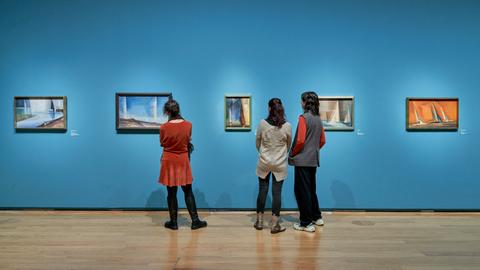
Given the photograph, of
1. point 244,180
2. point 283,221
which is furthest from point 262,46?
point 283,221

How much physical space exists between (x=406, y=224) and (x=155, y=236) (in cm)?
321

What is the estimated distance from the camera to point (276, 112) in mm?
3645

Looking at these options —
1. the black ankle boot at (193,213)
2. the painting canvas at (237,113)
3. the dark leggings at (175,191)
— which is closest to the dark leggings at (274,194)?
the black ankle boot at (193,213)

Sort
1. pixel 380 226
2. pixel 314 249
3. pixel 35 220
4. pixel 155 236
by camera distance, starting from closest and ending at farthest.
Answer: pixel 314 249 → pixel 155 236 → pixel 380 226 → pixel 35 220

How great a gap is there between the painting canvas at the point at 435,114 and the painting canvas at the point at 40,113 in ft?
17.1

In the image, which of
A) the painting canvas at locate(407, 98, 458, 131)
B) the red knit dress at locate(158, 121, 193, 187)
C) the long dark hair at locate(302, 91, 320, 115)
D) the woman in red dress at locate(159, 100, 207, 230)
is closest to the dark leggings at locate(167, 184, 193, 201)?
the woman in red dress at locate(159, 100, 207, 230)

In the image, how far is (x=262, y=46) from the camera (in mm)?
4605

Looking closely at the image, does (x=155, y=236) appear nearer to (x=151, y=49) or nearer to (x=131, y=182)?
(x=131, y=182)

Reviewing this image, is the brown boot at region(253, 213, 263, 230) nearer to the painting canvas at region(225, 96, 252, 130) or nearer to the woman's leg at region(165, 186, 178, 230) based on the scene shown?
the woman's leg at region(165, 186, 178, 230)

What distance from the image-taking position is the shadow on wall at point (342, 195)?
4621 mm

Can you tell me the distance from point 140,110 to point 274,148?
2.18 metres

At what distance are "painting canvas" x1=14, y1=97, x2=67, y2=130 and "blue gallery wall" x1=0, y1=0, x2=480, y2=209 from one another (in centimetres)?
12

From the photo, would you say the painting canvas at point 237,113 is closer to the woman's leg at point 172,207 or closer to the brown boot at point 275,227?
the woman's leg at point 172,207

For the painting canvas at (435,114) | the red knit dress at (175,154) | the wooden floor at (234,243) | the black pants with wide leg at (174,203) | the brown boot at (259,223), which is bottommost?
the wooden floor at (234,243)
